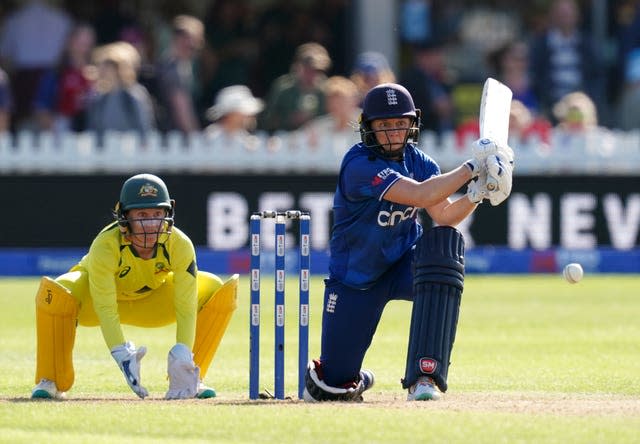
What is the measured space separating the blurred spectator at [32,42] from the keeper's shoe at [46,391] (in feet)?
32.4

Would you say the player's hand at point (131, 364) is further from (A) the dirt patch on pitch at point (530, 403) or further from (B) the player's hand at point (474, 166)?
(B) the player's hand at point (474, 166)

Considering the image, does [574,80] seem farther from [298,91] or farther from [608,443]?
[608,443]

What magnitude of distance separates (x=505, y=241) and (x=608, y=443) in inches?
408

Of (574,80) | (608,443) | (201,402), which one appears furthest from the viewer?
(574,80)

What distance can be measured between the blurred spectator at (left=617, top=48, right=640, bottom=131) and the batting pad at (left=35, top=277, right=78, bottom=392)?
36.8ft

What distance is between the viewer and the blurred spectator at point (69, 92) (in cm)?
1664

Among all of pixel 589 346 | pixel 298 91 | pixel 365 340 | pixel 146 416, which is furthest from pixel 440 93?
pixel 146 416

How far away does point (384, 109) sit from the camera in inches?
303

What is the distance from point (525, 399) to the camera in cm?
758

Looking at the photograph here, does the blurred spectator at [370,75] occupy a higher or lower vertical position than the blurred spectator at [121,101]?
higher

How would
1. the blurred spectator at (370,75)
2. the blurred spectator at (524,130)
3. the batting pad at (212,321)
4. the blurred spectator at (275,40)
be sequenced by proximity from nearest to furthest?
1. the batting pad at (212,321)
2. the blurred spectator at (370,75)
3. the blurred spectator at (524,130)
4. the blurred spectator at (275,40)

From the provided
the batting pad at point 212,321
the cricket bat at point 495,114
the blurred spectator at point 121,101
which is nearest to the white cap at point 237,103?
the blurred spectator at point 121,101

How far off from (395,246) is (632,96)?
10832 mm

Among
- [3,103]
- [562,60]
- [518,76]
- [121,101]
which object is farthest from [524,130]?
[3,103]
